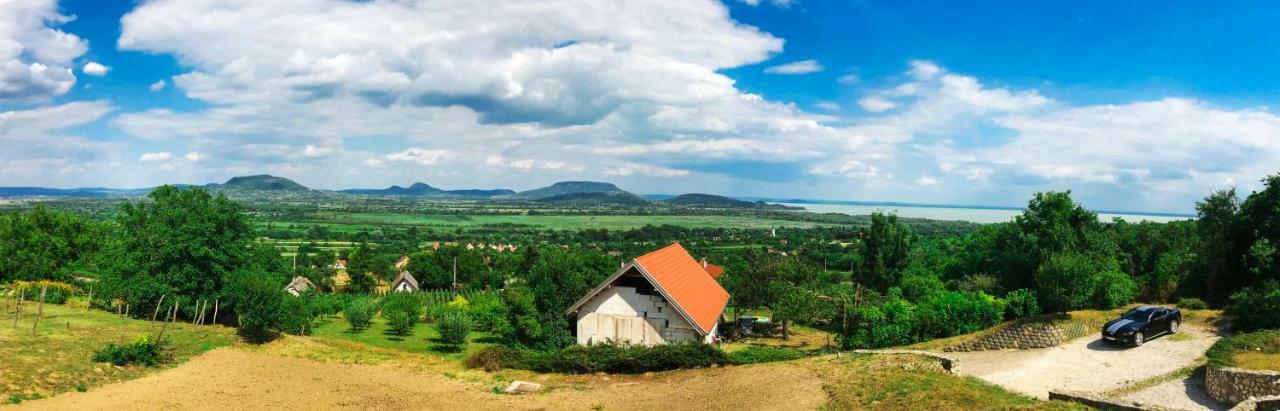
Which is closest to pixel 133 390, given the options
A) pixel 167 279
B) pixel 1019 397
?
pixel 167 279

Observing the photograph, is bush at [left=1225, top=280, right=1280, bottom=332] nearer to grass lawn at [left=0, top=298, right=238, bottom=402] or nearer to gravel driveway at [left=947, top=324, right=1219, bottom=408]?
gravel driveway at [left=947, top=324, right=1219, bottom=408]

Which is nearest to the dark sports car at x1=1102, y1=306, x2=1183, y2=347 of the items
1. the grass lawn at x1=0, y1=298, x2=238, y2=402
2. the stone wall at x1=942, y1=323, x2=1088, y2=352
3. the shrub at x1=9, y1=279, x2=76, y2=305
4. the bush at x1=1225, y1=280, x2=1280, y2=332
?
the stone wall at x1=942, y1=323, x2=1088, y2=352

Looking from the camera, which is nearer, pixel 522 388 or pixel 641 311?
pixel 522 388

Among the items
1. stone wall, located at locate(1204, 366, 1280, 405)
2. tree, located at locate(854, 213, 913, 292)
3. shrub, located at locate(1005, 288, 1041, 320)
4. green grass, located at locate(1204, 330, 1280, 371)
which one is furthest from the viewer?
tree, located at locate(854, 213, 913, 292)

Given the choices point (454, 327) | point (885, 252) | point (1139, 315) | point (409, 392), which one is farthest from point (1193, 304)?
point (454, 327)

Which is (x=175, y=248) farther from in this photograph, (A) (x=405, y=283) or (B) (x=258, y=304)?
(A) (x=405, y=283)

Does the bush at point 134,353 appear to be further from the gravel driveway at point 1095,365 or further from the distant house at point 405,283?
the distant house at point 405,283

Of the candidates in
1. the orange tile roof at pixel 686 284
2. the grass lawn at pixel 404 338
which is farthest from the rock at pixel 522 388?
the grass lawn at pixel 404 338
